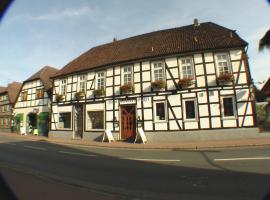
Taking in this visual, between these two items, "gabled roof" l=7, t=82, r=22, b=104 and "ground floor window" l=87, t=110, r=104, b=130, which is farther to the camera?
"gabled roof" l=7, t=82, r=22, b=104

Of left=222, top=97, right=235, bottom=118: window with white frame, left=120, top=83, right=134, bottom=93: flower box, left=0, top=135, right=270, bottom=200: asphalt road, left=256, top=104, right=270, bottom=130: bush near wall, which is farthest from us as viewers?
left=256, top=104, right=270, bottom=130: bush near wall

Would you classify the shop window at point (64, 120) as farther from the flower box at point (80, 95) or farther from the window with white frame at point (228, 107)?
the window with white frame at point (228, 107)

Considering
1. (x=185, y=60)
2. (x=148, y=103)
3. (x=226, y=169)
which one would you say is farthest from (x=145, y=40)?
(x=226, y=169)

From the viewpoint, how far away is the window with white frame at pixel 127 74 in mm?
17719

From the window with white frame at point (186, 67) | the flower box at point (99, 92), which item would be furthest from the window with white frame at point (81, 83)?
the window with white frame at point (186, 67)

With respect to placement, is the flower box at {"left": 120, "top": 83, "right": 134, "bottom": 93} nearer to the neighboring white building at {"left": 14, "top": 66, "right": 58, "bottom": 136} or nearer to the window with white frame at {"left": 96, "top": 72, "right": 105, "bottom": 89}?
the window with white frame at {"left": 96, "top": 72, "right": 105, "bottom": 89}

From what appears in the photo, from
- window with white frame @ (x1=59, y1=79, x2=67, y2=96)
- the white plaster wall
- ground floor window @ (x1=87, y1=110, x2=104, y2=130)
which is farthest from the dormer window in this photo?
window with white frame @ (x1=59, y1=79, x2=67, y2=96)

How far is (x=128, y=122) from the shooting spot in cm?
1708

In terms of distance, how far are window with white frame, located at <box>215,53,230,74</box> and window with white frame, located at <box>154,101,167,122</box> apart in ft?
17.0

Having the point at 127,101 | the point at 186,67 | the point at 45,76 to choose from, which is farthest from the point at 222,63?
the point at 45,76

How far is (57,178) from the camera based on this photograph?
568 centimetres

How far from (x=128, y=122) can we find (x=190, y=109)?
5.52 metres

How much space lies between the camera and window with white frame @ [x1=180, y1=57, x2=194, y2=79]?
1572 cm

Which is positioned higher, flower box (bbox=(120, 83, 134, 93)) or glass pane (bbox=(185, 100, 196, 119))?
flower box (bbox=(120, 83, 134, 93))
